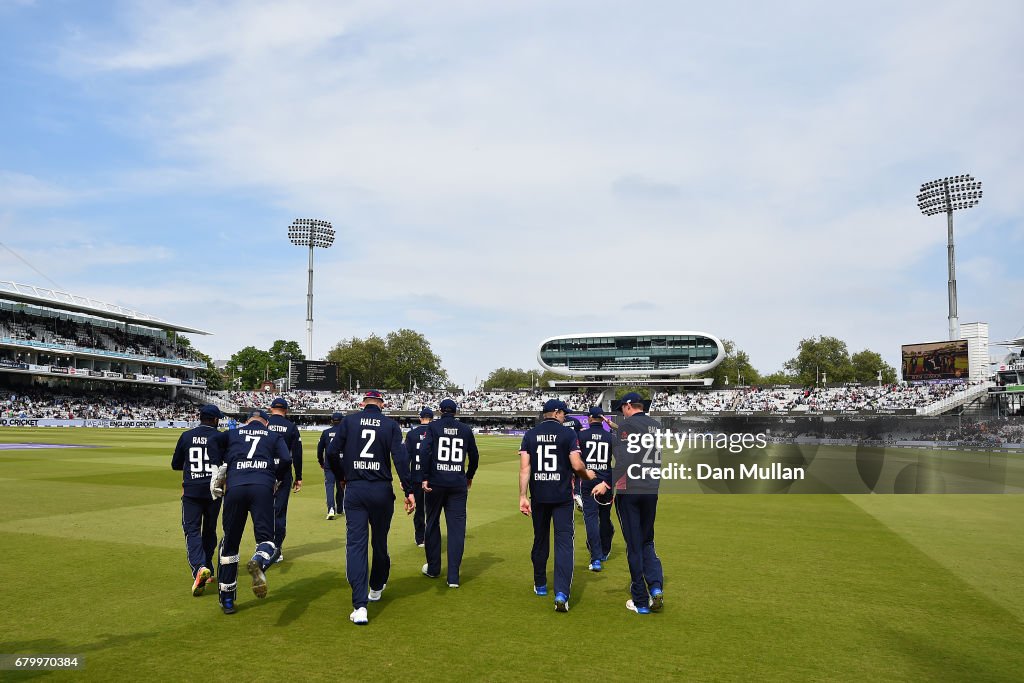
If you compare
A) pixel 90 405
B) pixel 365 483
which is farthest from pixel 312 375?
pixel 365 483

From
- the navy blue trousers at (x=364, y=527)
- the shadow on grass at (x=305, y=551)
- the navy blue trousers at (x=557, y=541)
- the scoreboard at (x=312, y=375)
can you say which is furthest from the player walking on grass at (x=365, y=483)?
the scoreboard at (x=312, y=375)

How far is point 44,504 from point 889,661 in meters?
16.1

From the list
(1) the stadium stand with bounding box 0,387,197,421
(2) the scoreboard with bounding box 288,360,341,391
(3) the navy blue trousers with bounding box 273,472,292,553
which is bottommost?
(1) the stadium stand with bounding box 0,387,197,421

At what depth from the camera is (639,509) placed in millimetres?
7387

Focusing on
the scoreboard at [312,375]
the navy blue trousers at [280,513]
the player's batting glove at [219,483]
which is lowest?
the navy blue trousers at [280,513]

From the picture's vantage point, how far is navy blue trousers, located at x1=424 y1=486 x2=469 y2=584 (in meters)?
8.05

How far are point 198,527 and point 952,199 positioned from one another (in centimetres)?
7925

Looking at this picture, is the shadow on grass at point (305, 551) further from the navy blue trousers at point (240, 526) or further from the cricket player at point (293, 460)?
the navy blue trousers at point (240, 526)

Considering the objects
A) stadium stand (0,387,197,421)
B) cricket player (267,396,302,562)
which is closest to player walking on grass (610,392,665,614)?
cricket player (267,396,302,562)

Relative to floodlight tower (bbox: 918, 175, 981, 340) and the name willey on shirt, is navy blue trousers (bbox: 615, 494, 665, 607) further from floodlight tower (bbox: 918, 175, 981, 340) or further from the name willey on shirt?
floodlight tower (bbox: 918, 175, 981, 340)

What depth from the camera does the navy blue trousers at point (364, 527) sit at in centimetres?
674

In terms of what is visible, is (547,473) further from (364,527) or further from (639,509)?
(364,527)

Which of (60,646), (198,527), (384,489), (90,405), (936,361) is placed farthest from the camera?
(90,405)

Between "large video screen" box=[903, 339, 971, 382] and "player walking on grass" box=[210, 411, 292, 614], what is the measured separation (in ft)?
229
